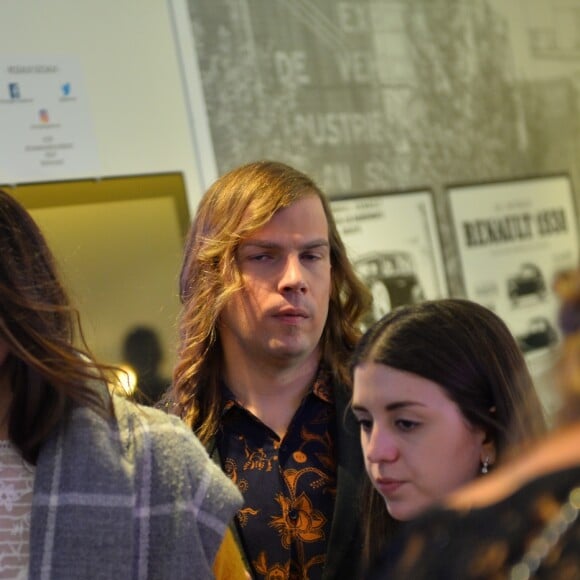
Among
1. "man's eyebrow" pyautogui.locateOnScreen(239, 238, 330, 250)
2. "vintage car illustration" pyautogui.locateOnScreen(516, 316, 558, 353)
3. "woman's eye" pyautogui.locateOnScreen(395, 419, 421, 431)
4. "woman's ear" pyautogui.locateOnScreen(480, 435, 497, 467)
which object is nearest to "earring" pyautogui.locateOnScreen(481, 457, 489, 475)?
"woman's ear" pyautogui.locateOnScreen(480, 435, 497, 467)

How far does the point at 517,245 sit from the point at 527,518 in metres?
4.81

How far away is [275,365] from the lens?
2.44 m

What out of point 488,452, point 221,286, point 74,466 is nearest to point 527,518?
point 74,466

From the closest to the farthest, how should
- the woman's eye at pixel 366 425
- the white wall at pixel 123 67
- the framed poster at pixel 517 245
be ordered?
the woman's eye at pixel 366 425
the white wall at pixel 123 67
the framed poster at pixel 517 245

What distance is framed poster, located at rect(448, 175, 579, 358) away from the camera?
16.9 feet

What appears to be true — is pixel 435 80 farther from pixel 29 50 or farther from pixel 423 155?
pixel 29 50

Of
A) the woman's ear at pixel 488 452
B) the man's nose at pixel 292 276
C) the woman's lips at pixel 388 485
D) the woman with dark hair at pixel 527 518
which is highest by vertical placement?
the woman with dark hair at pixel 527 518

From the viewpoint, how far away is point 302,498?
2270 mm

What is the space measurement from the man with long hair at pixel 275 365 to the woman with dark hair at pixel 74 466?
40cm

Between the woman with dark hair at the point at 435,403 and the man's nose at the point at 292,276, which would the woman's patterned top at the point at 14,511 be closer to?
the woman with dark hair at the point at 435,403

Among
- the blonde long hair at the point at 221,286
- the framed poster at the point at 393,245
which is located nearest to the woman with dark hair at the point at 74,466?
the blonde long hair at the point at 221,286

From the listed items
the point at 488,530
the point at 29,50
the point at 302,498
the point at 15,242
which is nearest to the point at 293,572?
the point at 302,498

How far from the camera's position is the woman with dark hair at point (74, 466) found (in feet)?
5.70

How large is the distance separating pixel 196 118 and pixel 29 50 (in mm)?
647
